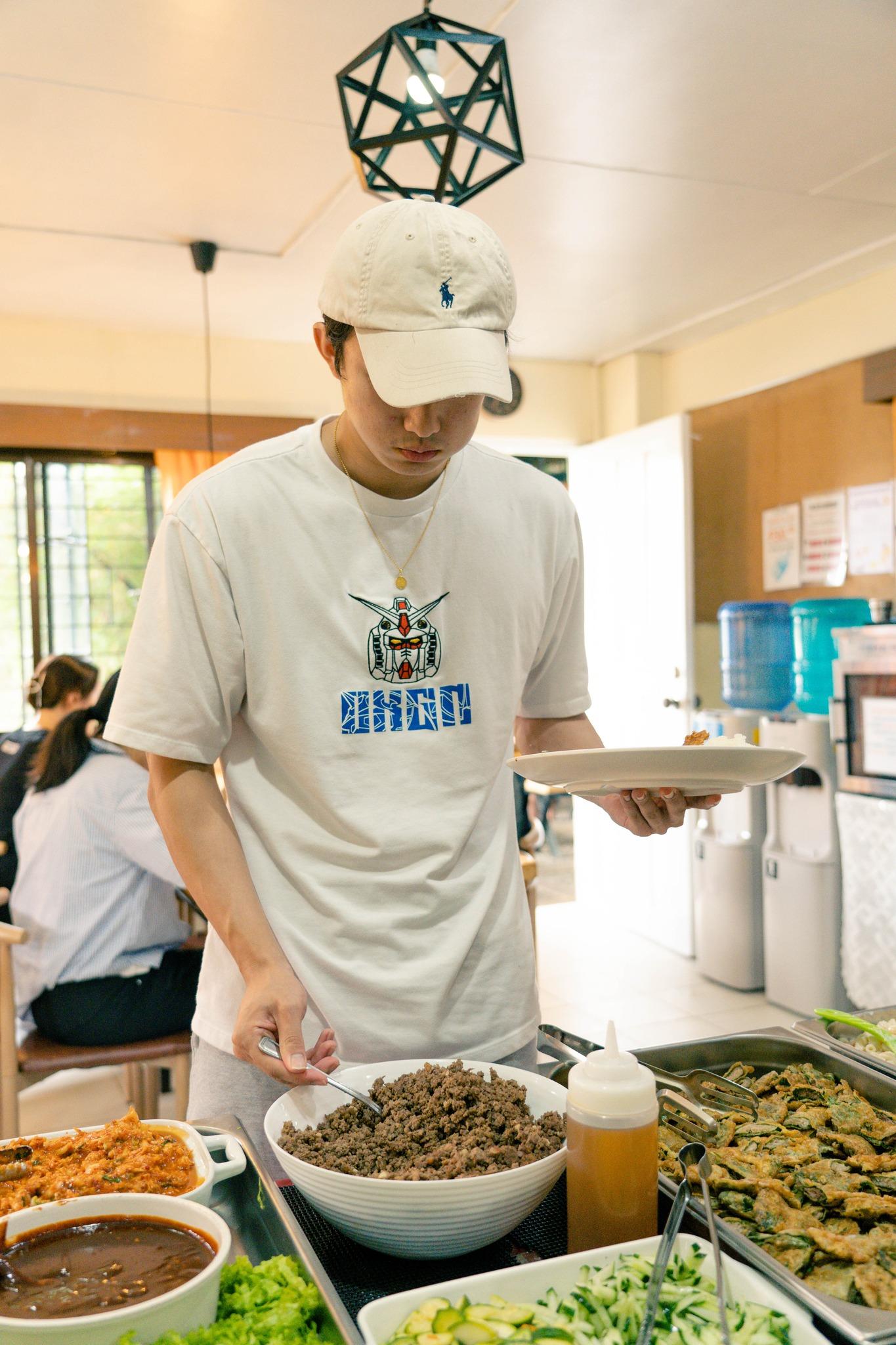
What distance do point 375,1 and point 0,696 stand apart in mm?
3667

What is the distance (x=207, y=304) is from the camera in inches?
187

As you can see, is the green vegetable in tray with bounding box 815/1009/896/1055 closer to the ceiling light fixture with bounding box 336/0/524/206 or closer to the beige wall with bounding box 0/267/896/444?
the ceiling light fixture with bounding box 336/0/524/206

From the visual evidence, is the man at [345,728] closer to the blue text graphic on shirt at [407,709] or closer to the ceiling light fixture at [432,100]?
the blue text graphic on shirt at [407,709]

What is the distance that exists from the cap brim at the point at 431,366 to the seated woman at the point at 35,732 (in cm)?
212

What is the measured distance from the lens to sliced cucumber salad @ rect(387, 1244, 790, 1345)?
0.71 m

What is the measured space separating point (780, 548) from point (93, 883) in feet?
11.1

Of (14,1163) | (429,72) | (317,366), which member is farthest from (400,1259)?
(317,366)

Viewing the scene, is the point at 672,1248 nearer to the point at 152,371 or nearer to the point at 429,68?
the point at 429,68

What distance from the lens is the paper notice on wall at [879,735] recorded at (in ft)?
12.1

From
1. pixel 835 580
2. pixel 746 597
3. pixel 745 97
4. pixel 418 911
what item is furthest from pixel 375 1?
pixel 746 597

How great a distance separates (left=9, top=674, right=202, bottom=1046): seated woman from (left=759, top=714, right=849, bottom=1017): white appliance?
240cm

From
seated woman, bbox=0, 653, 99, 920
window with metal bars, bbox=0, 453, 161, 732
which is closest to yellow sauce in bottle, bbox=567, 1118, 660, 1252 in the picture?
seated woman, bbox=0, 653, 99, 920

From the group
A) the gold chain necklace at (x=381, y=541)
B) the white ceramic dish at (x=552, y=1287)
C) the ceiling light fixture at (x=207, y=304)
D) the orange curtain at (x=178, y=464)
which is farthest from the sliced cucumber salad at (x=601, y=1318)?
the orange curtain at (x=178, y=464)

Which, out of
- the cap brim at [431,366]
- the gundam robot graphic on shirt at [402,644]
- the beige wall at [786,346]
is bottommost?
the gundam robot graphic on shirt at [402,644]
